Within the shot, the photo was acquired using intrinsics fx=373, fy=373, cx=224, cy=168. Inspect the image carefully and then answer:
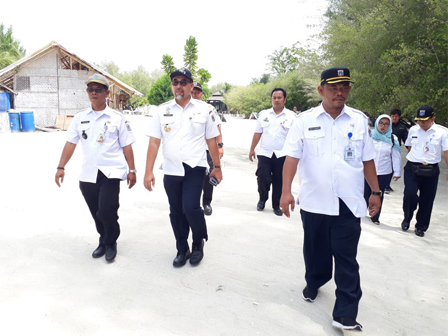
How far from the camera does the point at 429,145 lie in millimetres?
5543

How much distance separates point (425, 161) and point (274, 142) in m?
2.25

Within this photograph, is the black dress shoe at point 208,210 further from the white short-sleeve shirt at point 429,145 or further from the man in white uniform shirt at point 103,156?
the white short-sleeve shirt at point 429,145

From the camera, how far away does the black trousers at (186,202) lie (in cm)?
377

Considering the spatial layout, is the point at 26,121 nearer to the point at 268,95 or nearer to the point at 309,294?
the point at 309,294

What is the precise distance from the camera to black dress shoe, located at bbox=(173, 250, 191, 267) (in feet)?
12.8

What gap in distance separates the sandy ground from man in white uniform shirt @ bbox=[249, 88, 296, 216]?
1.48ft

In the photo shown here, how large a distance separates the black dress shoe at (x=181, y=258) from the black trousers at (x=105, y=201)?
0.73 meters

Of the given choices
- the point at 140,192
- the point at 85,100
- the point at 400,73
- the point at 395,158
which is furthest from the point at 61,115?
the point at 395,158

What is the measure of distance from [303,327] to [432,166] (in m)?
3.84

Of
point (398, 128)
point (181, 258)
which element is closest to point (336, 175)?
point (181, 258)

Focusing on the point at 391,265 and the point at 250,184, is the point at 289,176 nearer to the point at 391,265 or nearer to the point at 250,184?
the point at 391,265

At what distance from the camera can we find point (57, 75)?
22203mm

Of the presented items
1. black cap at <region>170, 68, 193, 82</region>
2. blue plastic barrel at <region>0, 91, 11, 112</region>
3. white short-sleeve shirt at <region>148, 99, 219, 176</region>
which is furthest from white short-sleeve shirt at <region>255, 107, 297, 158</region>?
blue plastic barrel at <region>0, 91, 11, 112</region>

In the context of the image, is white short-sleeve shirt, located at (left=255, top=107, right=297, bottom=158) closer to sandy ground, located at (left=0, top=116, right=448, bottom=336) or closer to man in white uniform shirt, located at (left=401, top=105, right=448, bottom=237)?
sandy ground, located at (left=0, top=116, right=448, bottom=336)
